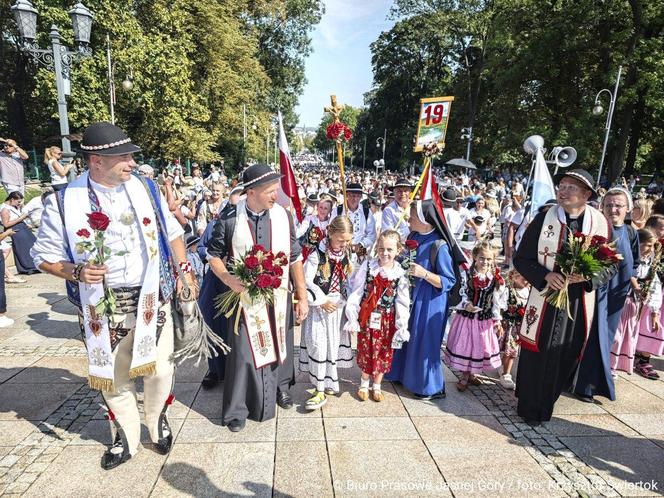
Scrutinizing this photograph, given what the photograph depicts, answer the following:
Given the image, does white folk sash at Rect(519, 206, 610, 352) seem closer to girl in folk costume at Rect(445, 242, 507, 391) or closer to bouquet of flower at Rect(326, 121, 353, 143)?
girl in folk costume at Rect(445, 242, 507, 391)

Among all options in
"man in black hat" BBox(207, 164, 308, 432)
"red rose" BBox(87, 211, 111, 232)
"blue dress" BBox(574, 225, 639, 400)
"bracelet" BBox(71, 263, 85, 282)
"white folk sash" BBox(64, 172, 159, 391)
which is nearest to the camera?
"red rose" BBox(87, 211, 111, 232)

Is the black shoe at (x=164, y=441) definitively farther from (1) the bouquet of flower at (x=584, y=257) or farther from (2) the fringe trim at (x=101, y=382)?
(1) the bouquet of flower at (x=584, y=257)

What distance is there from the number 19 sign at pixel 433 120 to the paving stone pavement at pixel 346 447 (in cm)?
296

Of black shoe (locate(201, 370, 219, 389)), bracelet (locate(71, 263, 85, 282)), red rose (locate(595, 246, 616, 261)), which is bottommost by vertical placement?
black shoe (locate(201, 370, 219, 389))

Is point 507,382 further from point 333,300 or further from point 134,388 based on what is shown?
point 134,388

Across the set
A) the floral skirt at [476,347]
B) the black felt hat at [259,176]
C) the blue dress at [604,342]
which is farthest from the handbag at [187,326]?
the blue dress at [604,342]

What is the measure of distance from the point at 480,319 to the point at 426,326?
2.31 feet

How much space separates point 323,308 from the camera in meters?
3.83

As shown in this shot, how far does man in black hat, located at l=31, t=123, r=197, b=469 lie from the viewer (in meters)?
2.73

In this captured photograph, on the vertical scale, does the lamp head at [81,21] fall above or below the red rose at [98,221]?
above

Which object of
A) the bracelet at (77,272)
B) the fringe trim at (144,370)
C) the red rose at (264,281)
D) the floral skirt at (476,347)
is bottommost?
the floral skirt at (476,347)

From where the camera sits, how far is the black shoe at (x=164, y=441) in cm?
321

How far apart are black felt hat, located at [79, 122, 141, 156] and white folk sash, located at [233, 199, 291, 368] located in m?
1.03

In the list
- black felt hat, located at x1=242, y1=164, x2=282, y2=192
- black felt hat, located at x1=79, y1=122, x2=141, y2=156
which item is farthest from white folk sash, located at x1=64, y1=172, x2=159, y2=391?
black felt hat, located at x1=242, y1=164, x2=282, y2=192
